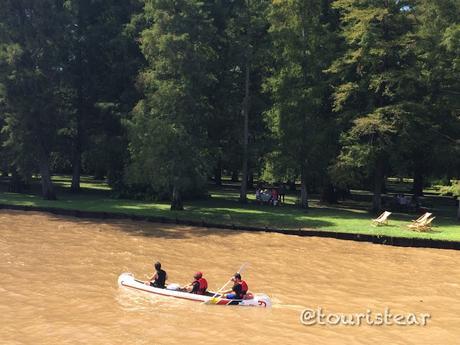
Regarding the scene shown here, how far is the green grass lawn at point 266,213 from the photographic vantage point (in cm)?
3009

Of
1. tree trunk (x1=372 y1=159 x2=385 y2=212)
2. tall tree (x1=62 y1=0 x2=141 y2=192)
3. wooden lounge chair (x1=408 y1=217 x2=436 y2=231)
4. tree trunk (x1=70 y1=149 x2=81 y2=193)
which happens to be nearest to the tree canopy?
tree trunk (x1=372 y1=159 x2=385 y2=212)

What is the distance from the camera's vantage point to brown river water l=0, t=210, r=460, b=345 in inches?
549

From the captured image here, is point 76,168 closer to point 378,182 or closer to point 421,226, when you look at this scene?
point 378,182

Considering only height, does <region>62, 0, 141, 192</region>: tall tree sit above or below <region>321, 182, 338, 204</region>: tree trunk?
above

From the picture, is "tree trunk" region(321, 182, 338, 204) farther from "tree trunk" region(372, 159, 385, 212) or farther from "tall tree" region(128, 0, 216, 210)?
"tall tree" region(128, 0, 216, 210)

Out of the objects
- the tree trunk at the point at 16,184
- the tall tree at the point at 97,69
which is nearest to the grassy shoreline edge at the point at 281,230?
the tree trunk at the point at 16,184

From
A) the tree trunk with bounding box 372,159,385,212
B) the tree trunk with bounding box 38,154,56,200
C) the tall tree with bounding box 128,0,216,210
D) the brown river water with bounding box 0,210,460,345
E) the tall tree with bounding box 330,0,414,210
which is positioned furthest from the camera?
the tree trunk with bounding box 38,154,56,200

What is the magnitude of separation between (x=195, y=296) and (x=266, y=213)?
19441 mm

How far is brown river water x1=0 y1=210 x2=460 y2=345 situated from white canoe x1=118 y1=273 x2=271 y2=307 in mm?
222

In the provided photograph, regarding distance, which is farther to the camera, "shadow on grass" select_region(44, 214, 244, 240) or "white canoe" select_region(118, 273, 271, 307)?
"shadow on grass" select_region(44, 214, 244, 240)

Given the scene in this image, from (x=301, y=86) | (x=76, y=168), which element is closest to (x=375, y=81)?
(x=301, y=86)

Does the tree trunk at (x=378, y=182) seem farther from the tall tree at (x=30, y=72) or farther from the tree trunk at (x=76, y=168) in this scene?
the tree trunk at (x=76, y=168)

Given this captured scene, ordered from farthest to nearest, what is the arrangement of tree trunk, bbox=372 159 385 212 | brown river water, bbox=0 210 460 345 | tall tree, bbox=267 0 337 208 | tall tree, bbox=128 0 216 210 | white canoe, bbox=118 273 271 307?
tall tree, bbox=267 0 337 208
tree trunk, bbox=372 159 385 212
tall tree, bbox=128 0 216 210
white canoe, bbox=118 273 271 307
brown river water, bbox=0 210 460 345

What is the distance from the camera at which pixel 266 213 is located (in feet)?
118
